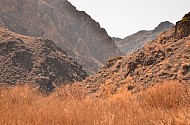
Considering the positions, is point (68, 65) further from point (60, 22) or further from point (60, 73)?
point (60, 22)

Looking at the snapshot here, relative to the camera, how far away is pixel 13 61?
113 ft

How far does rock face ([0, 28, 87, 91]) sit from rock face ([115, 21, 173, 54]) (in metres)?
91.9

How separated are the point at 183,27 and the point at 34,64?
2027 centimetres

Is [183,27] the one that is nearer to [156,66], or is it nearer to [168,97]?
[156,66]

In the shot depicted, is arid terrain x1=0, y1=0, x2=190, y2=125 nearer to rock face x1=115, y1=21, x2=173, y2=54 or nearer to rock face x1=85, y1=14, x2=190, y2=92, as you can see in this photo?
rock face x1=85, y1=14, x2=190, y2=92

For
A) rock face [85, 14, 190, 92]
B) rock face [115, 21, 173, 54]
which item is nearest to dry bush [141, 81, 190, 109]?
rock face [85, 14, 190, 92]

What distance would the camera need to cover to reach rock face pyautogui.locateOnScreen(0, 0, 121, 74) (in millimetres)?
57094

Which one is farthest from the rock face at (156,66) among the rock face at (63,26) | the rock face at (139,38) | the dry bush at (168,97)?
the rock face at (139,38)

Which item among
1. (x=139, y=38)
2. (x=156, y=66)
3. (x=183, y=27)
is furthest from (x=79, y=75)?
(x=139, y=38)

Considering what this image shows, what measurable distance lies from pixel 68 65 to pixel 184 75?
2613 centimetres

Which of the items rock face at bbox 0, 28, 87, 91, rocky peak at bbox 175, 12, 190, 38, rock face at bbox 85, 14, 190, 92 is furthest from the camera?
rock face at bbox 0, 28, 87, 91

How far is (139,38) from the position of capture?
144 metres

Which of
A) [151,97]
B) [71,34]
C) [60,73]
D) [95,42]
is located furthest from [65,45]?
[151,97]

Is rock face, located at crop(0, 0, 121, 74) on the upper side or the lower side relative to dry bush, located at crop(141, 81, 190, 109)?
lower
